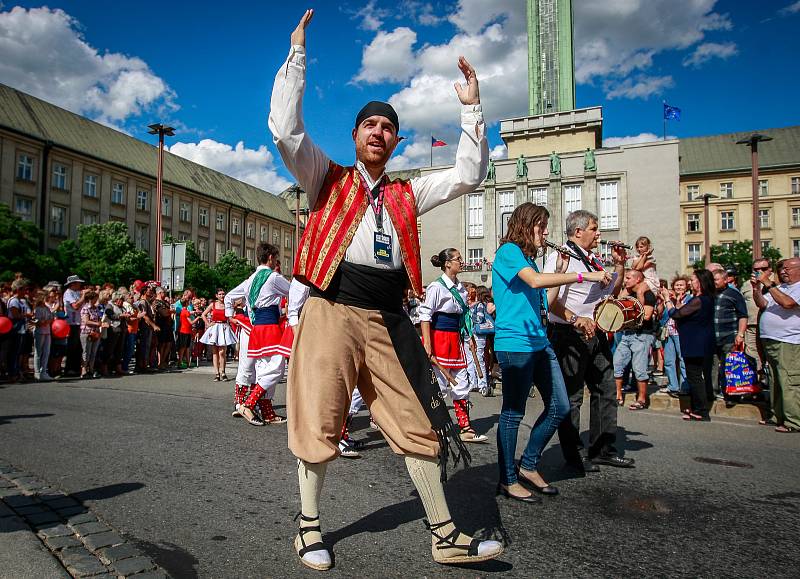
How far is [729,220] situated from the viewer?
73.4 metres

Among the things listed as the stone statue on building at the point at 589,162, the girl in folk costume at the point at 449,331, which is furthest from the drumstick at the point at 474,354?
the stone statue on building at the point at 589,162

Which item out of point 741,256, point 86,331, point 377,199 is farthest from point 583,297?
point 741,256

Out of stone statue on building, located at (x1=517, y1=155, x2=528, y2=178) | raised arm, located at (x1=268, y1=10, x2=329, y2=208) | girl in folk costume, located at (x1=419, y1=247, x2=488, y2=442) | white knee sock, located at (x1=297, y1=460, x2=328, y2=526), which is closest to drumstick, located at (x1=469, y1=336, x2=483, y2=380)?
girl in folk costume, located at (x1=419, y1=247, x2=488, y2=442)

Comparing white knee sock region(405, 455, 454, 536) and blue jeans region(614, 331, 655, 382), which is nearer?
white knee sock region(405, 455, 454, 536)

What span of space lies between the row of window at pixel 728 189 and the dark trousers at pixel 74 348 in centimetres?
7537

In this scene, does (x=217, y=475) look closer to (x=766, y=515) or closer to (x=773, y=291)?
(x=766, y=515)

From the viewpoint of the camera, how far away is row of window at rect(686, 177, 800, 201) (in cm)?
7075

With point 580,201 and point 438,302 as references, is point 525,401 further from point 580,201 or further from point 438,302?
point 580,201

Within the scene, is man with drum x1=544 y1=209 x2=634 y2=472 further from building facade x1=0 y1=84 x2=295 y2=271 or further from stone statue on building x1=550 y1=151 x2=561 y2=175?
building facade x1=0 y1=84 x2=295 y2=271

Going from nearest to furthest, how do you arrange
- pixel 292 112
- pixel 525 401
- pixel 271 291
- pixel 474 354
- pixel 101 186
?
1. pixel 292 112
2. pixel 525 401
3. pixel 271 291
4. pixel 474 354
5. pixel 101 186

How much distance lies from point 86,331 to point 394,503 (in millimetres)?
11388

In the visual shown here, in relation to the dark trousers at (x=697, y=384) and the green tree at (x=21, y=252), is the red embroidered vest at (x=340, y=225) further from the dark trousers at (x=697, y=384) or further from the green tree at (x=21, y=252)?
the green tree at (x=21, y=252)

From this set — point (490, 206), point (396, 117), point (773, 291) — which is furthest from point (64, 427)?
point (490, 206)

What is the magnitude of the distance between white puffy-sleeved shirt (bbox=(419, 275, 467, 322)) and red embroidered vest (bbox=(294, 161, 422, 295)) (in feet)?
10.9
